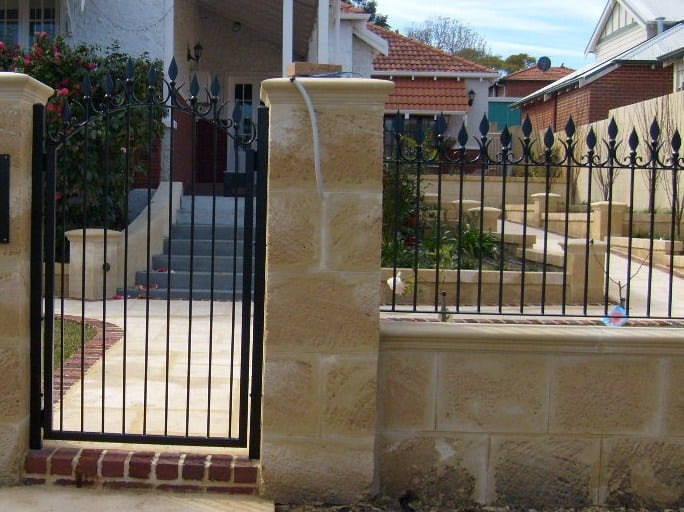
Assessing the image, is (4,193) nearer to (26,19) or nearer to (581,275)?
(581,275)

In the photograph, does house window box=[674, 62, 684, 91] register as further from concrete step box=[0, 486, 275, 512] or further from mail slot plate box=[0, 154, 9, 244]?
mail slot plate box=[0, 154, 9, 244]

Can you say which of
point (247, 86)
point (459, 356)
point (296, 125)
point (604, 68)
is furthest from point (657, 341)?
point (604, 68)

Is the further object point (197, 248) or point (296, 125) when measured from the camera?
point (197, 248)

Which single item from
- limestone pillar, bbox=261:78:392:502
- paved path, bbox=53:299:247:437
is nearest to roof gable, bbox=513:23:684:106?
paved path, bbox=53:299:247:437

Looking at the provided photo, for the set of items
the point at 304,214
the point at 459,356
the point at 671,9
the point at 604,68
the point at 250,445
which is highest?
the point at 671,9

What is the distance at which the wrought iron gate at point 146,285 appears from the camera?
14.2ft

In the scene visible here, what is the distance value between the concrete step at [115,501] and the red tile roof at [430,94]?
2140 centimetres

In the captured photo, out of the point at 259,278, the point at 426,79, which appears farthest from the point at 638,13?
the point at 259,278

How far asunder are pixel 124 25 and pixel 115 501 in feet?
32.7

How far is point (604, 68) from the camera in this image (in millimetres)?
23078

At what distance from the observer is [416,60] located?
84.6 ft

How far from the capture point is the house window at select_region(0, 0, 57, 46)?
1288 cm

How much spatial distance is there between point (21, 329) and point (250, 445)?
127 centimetres

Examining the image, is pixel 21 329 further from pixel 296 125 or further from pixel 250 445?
pixel 296 125
